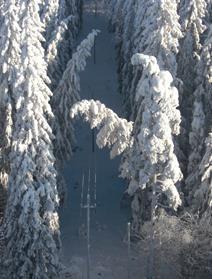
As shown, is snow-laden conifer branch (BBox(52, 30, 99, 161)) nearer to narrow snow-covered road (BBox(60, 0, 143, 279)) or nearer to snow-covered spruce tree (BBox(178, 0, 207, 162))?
narrow snow-covered road (BBox(60, 0, 143, 279))

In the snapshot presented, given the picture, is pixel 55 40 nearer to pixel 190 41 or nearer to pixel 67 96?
pixel 67 96

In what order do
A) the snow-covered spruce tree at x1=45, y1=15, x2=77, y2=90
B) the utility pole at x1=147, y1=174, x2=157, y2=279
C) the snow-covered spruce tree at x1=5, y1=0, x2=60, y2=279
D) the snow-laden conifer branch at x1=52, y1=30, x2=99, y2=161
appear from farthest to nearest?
1. the snow-covered spruce tree at x1=45, y1=15, x2=77, y2=90
2. the snow-laden conifer branch at x1=52, y1=30, x2=99, y2=161
3. the utility pole at x1=147, y1=174, x2=157, y2=279
4. the snow-covered spruce tree at x1=5, y1=0, x2=60, y2=279

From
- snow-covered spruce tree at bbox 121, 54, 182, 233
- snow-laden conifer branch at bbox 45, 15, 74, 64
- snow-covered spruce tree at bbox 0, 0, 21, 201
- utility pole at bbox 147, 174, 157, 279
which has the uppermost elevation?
snow-laden conifer branch at bbox 45, 15, 74, 64

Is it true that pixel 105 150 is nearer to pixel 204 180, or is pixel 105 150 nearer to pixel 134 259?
pixel 134 259

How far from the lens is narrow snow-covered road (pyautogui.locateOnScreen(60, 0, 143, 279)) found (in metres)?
38.4

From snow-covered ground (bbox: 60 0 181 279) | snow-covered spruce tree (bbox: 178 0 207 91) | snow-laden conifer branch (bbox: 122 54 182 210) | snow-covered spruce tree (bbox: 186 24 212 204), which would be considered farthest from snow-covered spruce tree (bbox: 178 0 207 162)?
snow-covered ground (bbox: 60 0 181 279)

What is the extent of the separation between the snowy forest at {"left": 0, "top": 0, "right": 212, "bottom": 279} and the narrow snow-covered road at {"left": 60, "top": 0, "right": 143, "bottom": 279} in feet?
0.40

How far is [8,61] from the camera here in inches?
1240

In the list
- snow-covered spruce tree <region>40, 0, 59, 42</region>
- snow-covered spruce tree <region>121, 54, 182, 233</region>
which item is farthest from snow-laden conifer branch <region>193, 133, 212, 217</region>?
snow-covered spruce tree <region>40, 0, 59, 42</region>

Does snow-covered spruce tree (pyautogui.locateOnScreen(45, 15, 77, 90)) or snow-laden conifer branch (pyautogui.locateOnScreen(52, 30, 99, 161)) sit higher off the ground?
Answer: snow-covered spruce tree (pyautogui.locateOnScreen(45, 15, 77, 90))

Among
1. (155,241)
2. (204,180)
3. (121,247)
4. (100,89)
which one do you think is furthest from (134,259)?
(100,89)

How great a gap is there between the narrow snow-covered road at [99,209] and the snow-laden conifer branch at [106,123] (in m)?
10.6

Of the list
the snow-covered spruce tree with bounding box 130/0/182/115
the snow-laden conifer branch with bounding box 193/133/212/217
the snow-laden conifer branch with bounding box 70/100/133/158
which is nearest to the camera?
the snow-laden conifer branch with bounding box 70/100/133/158

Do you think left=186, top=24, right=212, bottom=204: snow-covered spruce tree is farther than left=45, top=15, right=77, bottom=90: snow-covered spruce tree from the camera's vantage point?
No
